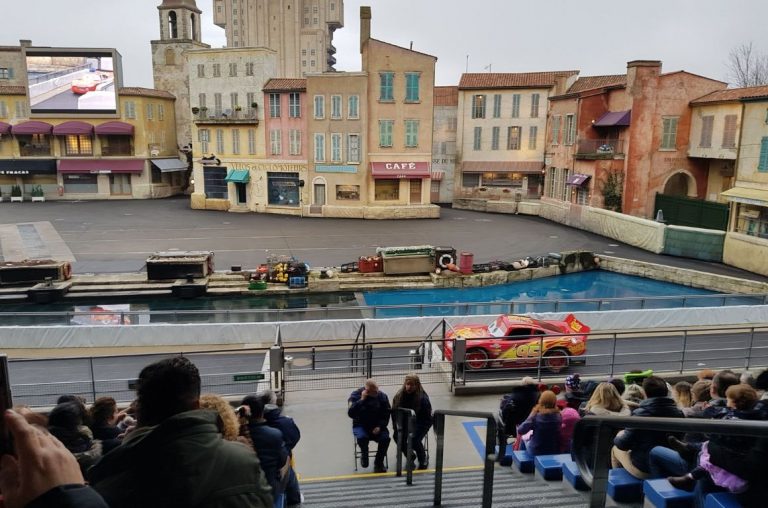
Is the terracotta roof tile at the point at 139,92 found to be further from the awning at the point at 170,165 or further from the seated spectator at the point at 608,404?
the seated spectator at the point at 608,404

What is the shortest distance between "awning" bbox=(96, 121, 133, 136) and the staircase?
48.1 meters

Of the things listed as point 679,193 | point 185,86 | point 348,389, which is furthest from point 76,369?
point 185,86

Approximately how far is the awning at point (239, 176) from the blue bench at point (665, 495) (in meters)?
41.4

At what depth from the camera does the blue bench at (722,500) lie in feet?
13.0

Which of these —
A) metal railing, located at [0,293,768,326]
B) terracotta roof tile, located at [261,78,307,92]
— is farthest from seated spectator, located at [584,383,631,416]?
terracotta roof tile, located at [261,78,307,92]

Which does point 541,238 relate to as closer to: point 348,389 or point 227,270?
point 227,270

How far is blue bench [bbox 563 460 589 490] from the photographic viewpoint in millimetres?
5473

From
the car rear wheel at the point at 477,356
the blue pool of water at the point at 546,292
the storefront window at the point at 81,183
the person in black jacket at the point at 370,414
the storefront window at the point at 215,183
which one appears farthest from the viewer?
the storefront window at the point at 81,183

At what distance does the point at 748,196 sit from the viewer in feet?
90.9

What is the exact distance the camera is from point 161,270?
24.8m

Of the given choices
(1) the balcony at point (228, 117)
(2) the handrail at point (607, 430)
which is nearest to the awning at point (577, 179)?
(1) the balcony at point (228, 117)

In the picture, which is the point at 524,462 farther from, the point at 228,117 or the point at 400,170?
the point at 228,117

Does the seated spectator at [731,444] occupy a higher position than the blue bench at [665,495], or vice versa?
the seated spectator at [731,444]

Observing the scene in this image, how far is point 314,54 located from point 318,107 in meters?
A: 82.3
